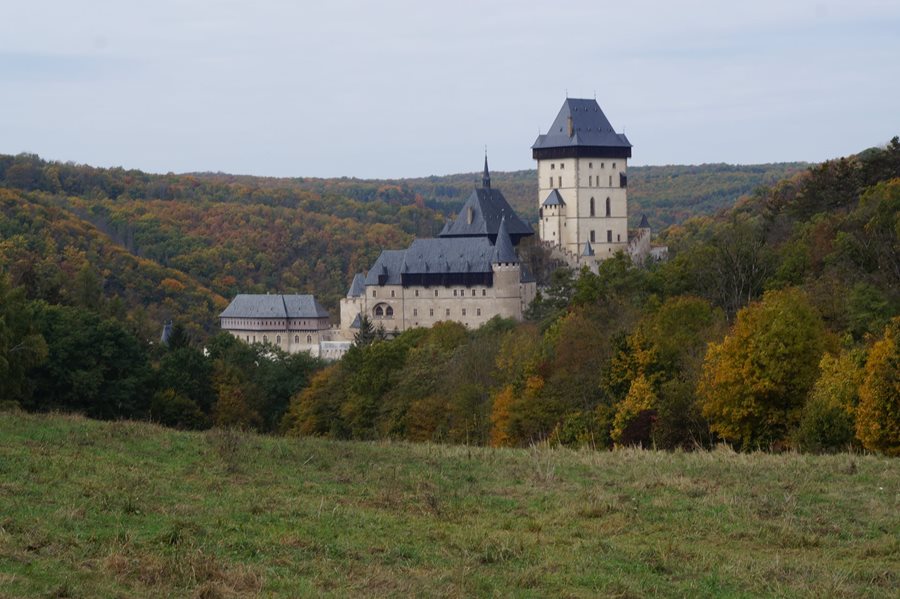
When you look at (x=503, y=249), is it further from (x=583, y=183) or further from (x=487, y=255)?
(x=583, y=183)

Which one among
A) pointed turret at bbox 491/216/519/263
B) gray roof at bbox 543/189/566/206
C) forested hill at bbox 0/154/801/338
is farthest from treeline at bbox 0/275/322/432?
gray roof at bbox 543/189/566/206

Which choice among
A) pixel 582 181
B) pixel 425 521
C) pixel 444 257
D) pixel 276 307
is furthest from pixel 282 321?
pixel 425 521

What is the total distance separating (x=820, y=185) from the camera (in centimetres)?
5528

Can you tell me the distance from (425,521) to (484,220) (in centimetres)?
6728

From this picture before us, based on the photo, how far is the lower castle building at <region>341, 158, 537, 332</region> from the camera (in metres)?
74.9

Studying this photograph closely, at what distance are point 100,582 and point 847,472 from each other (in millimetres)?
9502

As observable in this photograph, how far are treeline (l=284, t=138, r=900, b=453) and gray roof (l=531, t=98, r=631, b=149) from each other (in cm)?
2200

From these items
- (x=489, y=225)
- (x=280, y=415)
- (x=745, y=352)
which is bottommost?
(x=280, y=415)

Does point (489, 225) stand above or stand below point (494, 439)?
above

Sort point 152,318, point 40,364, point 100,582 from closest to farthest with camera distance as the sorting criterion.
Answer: point 100,582 < point 40,364 < point 152,318

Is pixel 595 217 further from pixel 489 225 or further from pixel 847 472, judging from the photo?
pixel 847 472

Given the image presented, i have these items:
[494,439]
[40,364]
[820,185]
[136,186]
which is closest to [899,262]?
[494,439]

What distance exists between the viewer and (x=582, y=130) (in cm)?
8525

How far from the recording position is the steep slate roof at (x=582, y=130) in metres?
84.7
